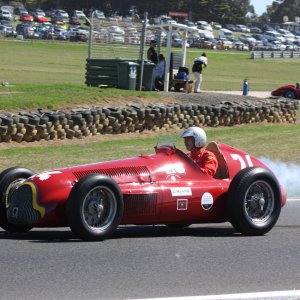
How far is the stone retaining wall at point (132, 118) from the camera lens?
1844 cm

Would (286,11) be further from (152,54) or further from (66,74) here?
(152,54)

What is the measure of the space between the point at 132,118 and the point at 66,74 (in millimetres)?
25791

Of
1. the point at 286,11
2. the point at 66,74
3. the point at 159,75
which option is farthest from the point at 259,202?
the point at 286,11

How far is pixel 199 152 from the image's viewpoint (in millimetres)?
10016

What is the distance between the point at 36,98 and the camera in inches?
840

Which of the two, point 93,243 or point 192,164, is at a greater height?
point 192,164

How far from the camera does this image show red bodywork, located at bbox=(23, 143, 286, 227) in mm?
8766

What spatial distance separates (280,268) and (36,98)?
46.0 feet

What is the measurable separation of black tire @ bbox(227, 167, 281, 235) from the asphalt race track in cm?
14

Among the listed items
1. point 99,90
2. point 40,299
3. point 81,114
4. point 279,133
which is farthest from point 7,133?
point 40,299

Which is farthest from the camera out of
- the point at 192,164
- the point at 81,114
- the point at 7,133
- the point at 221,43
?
the point at 221,43

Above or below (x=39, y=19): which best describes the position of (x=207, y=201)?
above

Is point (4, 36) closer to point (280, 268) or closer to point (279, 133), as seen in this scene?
point (279, 133)

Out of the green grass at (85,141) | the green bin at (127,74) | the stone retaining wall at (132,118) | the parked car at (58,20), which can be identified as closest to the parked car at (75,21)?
the parked car at (58,20)
